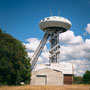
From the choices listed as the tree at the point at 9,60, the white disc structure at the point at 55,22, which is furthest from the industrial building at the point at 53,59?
the tree at the point at 9,60

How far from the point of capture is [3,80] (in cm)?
3388

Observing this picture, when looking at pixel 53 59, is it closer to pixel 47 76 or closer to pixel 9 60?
pixel 47 76

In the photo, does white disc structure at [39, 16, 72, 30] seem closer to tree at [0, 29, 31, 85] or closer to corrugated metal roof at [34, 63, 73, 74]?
corrugated metal roof at [34, 63, 73, 74]

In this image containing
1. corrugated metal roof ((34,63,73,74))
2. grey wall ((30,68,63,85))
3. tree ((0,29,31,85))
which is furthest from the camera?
corrugated metal roof ((34,63,73,74))

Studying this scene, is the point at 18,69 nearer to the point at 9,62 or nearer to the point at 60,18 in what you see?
the point at 9,62

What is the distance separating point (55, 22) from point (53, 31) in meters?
5.98

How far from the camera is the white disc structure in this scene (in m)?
76.7

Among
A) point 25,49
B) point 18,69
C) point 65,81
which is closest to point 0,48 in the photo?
point 18,69

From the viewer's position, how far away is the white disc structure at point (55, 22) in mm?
76688

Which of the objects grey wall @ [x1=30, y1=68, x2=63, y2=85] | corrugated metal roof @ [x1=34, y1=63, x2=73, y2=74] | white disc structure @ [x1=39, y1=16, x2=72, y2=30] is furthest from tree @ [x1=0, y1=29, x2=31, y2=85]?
white disc structure @ [x1=39, y1=16, x2=72, y2=30]

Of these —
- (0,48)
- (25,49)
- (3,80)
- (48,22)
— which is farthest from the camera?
(48,22)

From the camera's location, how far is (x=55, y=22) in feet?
252

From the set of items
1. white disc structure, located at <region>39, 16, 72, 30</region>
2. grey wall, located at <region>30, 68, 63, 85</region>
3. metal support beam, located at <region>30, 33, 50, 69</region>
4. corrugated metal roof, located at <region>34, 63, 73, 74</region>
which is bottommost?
grey wall, located at <region>30, 68, 63, 85</region>

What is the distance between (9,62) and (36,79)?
32.0m
